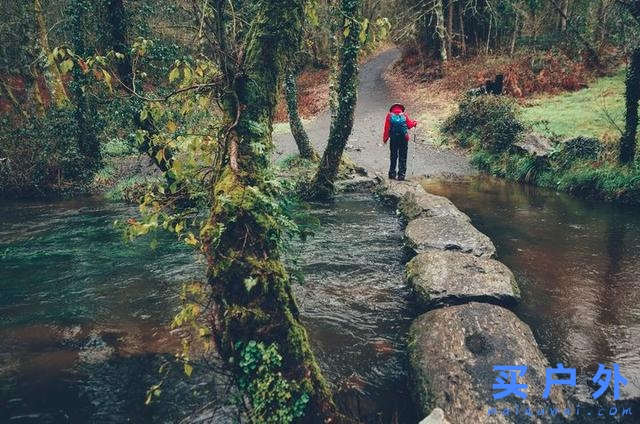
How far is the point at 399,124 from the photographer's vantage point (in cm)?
1109

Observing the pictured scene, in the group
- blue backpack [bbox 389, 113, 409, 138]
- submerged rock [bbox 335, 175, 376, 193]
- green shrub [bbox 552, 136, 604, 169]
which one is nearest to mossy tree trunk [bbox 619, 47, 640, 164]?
green shrub [bbox 552, 136, 604, 169]

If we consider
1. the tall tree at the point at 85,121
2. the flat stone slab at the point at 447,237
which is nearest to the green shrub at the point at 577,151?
the flat stone slab at the point at 447,237

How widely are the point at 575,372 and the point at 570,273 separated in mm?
2816

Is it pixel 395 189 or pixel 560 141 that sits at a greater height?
pixel 560 141

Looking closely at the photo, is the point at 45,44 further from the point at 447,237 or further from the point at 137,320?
the point at 447,237

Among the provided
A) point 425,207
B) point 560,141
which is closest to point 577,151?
point 560,141

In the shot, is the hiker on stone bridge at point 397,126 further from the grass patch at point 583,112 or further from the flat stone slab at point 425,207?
the grass patch at point 583,112

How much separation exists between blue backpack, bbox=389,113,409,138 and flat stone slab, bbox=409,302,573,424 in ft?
22.2

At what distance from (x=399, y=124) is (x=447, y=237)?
4.51m

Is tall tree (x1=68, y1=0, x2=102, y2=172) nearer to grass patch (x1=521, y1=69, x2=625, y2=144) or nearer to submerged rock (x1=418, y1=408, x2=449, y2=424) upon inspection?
submerged rock (x1=418, y1=408, x2=449, y2=424)

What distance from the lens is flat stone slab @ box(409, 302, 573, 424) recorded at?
3.83m

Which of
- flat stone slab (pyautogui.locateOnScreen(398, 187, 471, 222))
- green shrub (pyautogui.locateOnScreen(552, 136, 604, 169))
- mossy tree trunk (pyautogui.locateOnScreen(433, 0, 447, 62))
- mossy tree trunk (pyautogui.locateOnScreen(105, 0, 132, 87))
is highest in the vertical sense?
mossy tree trunk (pyautogui.locateOnScreen(433, 0, 447, 62))

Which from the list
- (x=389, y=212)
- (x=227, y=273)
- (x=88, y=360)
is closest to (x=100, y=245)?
(x=88, y=360)

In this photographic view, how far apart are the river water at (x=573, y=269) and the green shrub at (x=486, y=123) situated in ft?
9.62
